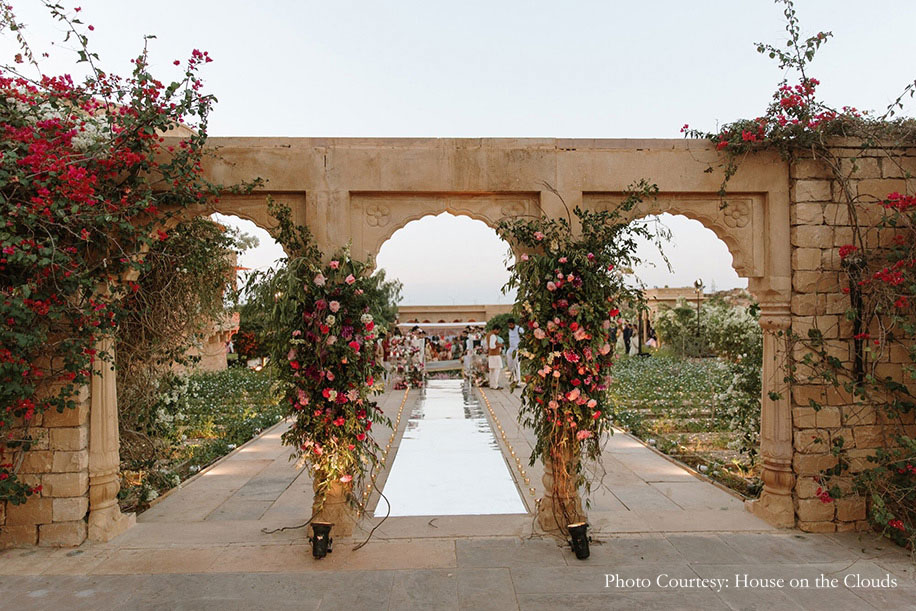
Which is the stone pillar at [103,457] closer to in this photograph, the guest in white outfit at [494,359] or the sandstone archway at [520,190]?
the sandstone archway at [520,190]

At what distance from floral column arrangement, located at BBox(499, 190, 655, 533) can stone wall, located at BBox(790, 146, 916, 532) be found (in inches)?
52.8

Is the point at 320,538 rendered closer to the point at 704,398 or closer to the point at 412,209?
the point at 412,209

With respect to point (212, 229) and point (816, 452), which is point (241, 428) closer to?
point (212, 229)

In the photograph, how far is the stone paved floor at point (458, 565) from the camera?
12.3 ft

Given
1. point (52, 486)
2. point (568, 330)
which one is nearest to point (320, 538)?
point (52, 486)

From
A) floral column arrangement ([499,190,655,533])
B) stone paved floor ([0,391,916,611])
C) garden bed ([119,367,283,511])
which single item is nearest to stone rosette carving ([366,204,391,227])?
floral column arrangement ([499,190,655,533])

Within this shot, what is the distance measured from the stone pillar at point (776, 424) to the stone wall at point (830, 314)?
2.5 inches

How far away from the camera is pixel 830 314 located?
16.1 feet

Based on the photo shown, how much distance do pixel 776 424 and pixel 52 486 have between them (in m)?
5.70

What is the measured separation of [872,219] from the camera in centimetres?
489

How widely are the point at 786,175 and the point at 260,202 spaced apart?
170 inches

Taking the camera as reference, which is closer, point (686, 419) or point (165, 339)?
point (165, 339)

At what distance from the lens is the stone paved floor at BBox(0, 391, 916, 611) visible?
3.75 m

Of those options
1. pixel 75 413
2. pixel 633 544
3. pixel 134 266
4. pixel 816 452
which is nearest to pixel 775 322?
pixel 816 452
